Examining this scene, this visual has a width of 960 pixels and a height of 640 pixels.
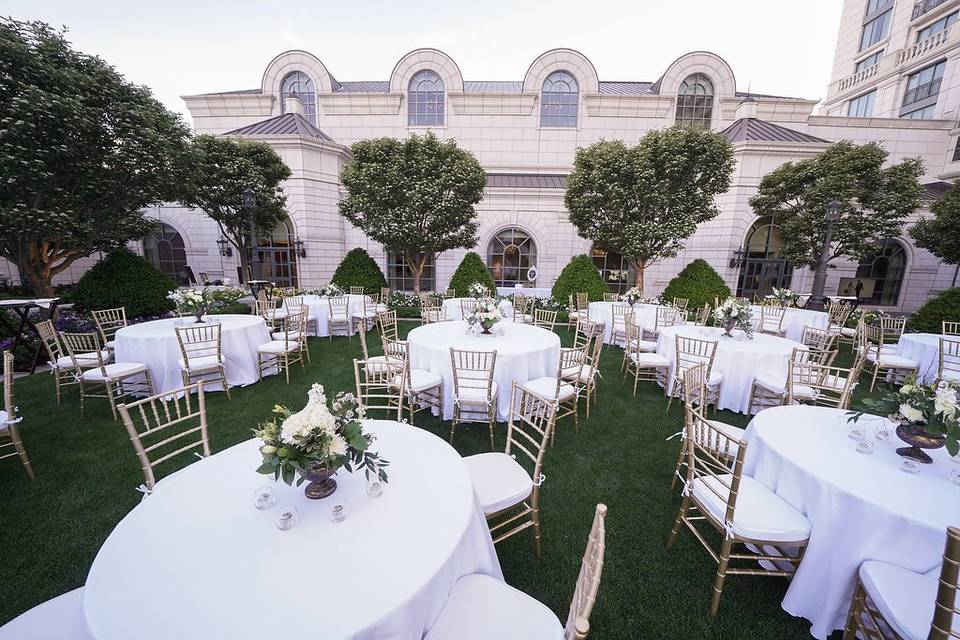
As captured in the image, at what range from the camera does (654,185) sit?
11.8 meters

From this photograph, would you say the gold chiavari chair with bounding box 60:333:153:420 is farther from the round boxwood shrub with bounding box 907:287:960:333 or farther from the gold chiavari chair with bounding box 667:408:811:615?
the round boxwood shrub with bounding box 907:287:960:333

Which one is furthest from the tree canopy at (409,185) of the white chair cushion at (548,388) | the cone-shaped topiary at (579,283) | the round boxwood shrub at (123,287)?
the white chair cushion at (548,388)

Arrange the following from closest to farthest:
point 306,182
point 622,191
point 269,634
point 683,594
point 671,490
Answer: point 269,634 → point 683,594 → point 671,490 → point 622,191 → point 306,182

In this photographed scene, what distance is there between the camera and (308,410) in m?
2.06

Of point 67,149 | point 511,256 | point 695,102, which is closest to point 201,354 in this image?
point 67,149

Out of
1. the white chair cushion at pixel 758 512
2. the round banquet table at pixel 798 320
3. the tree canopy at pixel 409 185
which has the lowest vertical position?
the white chair cushion at pixel 758 512

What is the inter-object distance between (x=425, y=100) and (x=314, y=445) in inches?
868

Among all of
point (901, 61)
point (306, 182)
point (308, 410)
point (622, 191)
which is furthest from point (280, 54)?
point (901, 61)

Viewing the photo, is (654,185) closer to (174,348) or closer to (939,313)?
(939,313)

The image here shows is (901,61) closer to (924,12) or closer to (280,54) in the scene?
(924,12)

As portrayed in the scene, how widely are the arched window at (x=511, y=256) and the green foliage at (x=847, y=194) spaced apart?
34.3 feet

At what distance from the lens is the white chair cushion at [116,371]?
5.25 metres

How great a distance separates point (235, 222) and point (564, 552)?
16.2m

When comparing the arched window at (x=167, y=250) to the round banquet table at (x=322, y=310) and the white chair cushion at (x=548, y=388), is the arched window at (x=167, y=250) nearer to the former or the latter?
the round banquet table at (x=322, y=310)
